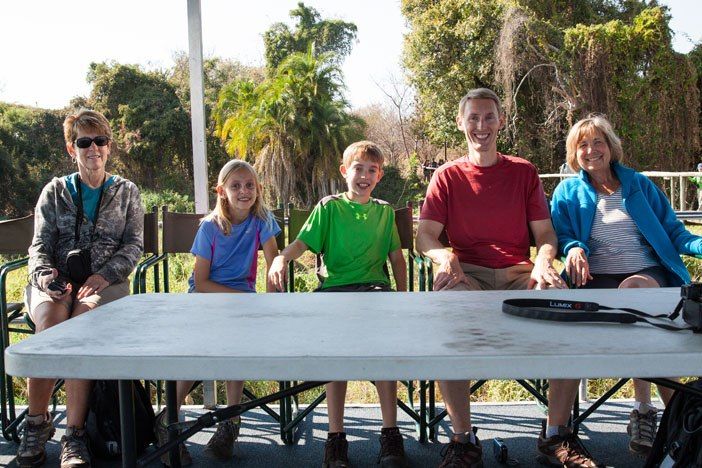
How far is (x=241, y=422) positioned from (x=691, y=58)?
16.1 metres

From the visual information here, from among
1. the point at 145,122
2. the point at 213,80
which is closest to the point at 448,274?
the point at 145,122

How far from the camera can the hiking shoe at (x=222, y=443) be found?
2568 mm

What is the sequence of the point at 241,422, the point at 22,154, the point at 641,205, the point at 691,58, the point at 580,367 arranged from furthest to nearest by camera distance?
the point at 22,154, the point at 691,58, the point at 241,422, the point at 641,205, the point at 580,367

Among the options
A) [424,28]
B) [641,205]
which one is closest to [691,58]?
[424,28]

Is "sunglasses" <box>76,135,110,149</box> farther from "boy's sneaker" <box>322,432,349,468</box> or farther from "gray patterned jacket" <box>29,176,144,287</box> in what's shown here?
"boy's sneaker" <box>322,432,349,468</box>

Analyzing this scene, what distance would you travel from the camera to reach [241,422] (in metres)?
3.02

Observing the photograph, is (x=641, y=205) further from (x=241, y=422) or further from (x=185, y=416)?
(x=185, y=416)

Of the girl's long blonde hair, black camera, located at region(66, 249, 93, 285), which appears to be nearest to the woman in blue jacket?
the girl's long blonde hair

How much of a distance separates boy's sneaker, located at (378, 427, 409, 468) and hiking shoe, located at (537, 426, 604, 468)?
46 centimetres

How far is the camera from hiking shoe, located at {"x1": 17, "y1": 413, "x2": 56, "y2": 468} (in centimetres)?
249

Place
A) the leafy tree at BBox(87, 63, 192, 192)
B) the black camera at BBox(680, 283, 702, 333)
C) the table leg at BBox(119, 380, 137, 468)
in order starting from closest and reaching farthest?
1. the black camera at BBox(680, 283, 702, 333)
2. the table leg at BBox(119, 380, 137, 468)
3. the leafy tree at BBox(87, 63, 192, 192)

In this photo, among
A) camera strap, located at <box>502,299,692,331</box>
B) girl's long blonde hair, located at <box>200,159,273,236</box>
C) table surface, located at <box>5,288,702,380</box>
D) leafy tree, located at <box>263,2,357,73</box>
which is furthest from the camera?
leafy tree, located at <box>263,2,357,73</box>

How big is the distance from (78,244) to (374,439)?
1344 millimetres

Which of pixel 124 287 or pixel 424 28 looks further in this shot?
pixel 424 28
